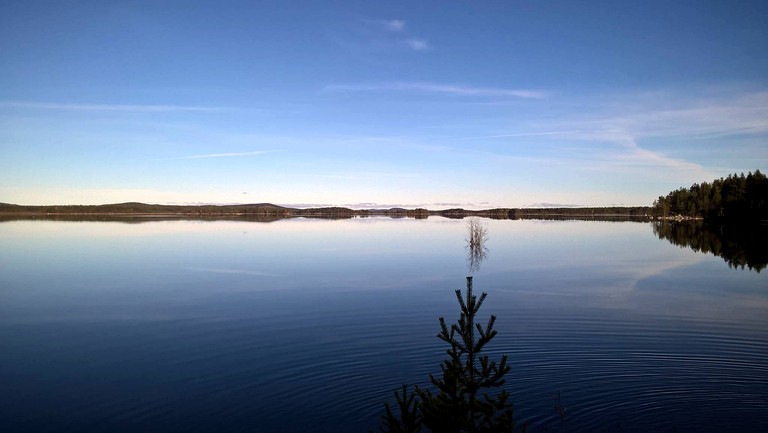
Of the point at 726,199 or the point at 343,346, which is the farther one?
the point at 726,199

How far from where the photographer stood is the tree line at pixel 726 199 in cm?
Result: 11025

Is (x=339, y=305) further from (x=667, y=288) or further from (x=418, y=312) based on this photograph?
(x=667, y=288)

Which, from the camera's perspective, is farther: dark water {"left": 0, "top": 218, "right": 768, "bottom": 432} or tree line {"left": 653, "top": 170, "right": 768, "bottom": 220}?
tree line {"left": 653, "top": 170, "right": 768, "bottom": 220}

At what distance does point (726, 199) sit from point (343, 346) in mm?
131033

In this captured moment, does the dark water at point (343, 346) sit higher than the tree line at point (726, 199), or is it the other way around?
the tree line at point (726, 199)

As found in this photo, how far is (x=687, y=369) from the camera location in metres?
13.6

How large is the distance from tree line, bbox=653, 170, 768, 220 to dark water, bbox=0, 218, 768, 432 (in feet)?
305

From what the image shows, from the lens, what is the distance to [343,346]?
15805mm

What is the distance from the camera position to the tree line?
110250 mm

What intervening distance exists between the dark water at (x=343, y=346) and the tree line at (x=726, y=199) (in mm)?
93056

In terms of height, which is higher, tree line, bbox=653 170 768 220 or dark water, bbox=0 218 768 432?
tree line, bbox=653 170 768 220

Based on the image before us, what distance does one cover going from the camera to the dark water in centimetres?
1075

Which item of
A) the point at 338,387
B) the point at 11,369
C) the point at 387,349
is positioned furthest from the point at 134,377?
the point at 387,349

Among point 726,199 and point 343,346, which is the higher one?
point 726,199
